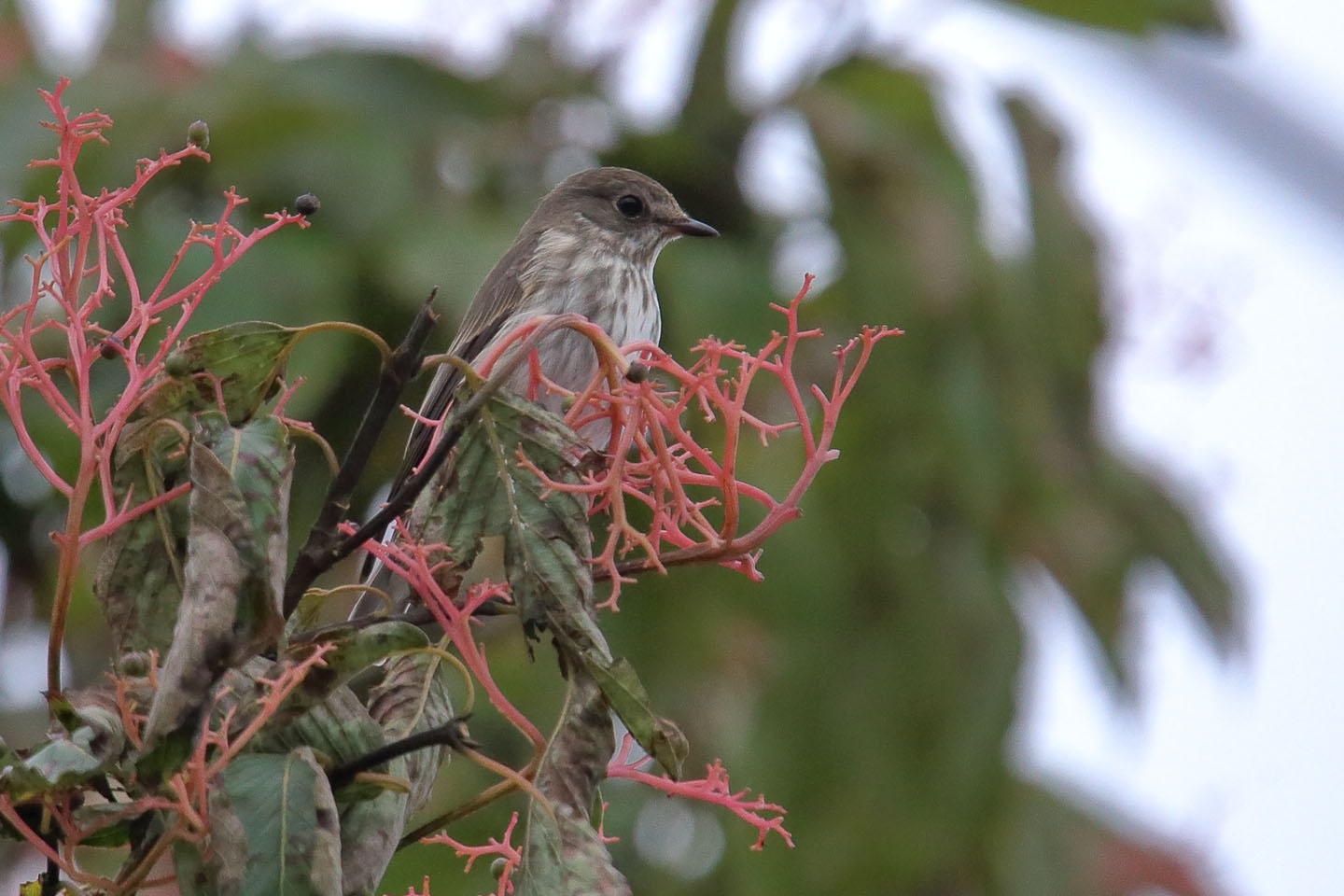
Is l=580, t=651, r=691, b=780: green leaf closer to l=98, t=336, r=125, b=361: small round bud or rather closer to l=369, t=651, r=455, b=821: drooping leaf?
l=369, t=651, r=455, b=821: drooping leaf

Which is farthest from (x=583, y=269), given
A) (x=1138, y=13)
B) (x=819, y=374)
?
(x=1138, y=13)

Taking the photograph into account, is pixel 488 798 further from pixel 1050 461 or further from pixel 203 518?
pixel 1050 461

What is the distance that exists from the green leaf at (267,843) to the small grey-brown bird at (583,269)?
2.26 metres

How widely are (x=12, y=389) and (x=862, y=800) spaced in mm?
4236

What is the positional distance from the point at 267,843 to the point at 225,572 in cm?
25

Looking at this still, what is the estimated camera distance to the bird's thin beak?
437 cm

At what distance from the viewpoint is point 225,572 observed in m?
1.55

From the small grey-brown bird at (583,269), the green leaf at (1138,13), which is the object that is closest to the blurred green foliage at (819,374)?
the green leaf at (1138,13)

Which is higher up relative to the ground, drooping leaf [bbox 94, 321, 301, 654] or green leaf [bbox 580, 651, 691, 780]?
drooping leaf [bbox 94, 321, 301, 654]

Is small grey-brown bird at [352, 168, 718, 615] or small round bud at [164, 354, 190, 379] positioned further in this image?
small grey-brown bird at [352, 168, 718, 615]

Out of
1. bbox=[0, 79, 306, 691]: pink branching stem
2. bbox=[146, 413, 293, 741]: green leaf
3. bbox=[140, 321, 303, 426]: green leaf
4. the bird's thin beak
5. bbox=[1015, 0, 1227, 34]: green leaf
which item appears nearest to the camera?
bbox=[146, 413, 293, 741]: green leaf

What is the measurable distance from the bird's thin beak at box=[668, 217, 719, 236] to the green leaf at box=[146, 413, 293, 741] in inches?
109

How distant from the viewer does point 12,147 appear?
16.1ft

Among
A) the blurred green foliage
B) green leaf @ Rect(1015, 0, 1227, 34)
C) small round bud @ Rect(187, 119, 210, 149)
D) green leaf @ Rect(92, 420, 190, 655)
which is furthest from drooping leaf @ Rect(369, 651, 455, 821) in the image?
green leaf @ Rect(1015, 0, 1227, 34)
